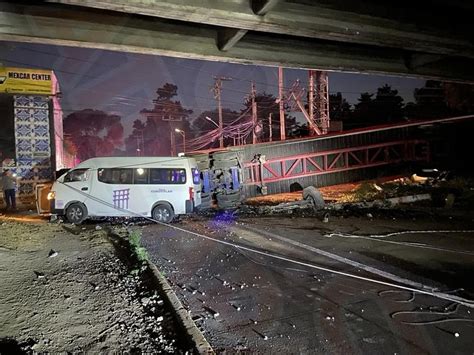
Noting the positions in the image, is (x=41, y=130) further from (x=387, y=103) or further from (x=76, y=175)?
(x=387, y=103)

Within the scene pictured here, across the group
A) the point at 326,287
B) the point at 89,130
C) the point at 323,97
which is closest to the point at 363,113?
the point at 323,97

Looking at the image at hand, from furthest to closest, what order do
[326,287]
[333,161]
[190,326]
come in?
[333,161] → [326,287] → [190,326]

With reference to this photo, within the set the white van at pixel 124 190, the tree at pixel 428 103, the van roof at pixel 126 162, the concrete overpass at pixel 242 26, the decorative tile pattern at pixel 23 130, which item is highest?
the tree at pixel 428 103

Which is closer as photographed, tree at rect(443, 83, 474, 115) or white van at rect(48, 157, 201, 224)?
white van at rect(48, 157, 201, 224)

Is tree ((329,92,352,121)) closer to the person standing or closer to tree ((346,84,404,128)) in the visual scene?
tree ((346,84,404,128))

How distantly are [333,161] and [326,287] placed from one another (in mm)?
16775

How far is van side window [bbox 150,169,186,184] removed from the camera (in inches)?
470

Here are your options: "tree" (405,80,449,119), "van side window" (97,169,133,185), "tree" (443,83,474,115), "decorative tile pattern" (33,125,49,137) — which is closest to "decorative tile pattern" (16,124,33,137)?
"decorative tile pattern" (33,125,49,137)

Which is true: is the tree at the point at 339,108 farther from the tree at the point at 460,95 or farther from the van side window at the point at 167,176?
the van side window at the point at 167,176

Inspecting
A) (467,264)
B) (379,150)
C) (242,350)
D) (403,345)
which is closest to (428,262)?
(467,264)

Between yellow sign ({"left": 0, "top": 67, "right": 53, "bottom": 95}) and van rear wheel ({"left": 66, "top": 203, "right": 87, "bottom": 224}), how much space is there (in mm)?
11671

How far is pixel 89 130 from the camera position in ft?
221

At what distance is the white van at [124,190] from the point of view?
11859 millimetres

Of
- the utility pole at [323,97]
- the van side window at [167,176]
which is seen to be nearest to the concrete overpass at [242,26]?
the van side window at [167,176]
